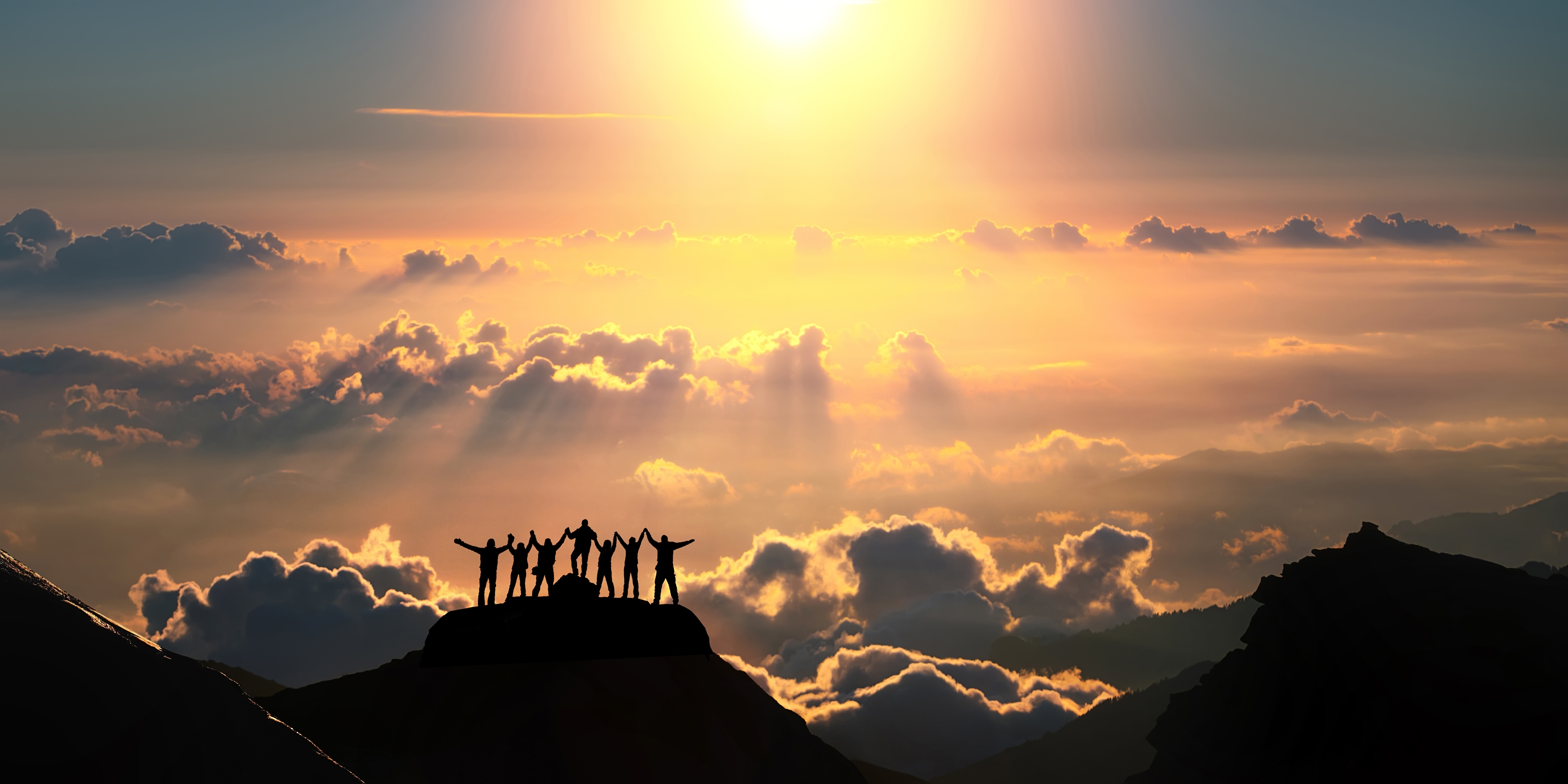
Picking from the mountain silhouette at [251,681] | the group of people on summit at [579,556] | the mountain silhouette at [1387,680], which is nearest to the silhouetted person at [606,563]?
the group of people on summit at [579,556]

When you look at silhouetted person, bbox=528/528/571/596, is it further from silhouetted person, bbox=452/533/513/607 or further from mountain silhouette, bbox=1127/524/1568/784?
mountain silhouette, bbox=1127/524/1568/784

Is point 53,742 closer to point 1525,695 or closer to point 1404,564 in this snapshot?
point 1525,695

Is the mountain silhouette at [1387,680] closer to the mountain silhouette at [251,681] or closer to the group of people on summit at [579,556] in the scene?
the group of people on summit at [579,556]

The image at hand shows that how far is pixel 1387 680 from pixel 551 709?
2039 inches

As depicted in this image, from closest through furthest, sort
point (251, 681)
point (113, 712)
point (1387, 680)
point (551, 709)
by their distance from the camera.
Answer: point (113, 712)
point (551, 709)
point (1387, 680)
point (251, 681)

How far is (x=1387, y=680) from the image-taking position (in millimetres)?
66000

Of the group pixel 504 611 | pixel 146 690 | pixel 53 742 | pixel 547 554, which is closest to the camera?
pixel 53 742

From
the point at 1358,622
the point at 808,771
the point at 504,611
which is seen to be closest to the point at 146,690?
the point at 504,611

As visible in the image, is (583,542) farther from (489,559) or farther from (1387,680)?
(1387,680)

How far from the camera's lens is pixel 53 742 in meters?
24.0

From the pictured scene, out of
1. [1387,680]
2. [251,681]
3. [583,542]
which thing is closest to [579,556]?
[583,542]

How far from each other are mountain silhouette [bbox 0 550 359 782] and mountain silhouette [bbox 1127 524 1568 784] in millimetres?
60785

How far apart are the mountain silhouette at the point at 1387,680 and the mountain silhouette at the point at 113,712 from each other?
60.8 metres

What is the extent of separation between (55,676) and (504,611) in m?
34.8
